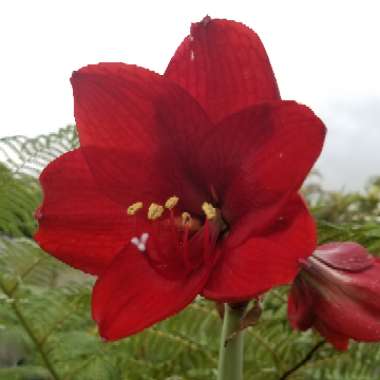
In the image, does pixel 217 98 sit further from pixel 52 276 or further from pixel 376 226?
pixel 52 276

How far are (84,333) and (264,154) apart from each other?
48 centimetres

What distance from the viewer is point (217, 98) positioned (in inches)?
25.3

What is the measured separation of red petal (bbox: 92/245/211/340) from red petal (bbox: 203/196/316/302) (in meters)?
0.02

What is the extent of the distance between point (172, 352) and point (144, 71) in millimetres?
572

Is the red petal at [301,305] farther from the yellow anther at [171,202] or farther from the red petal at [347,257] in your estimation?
the yellow anther at [171,202]

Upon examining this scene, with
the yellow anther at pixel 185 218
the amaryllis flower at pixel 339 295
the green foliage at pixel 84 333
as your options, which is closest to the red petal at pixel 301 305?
the amaryllis flower at pixel 339 295

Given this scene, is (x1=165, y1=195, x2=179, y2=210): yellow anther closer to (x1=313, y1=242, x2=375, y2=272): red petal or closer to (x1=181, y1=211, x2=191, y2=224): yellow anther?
(x1=181, y1=211, x2=191, y2=224): yellow anther

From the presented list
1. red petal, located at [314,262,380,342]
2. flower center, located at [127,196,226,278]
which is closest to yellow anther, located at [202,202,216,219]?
flower center, located at [127,196,226,278]

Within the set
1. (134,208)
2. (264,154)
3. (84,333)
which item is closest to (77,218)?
(134,208)

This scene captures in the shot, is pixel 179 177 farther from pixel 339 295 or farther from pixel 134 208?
pixel 339 295

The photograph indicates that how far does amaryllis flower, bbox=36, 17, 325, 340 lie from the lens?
58 centimetres

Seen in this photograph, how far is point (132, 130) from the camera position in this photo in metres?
0.67

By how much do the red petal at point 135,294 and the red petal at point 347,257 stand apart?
4.0 inches

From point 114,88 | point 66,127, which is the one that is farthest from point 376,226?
point 66,127
